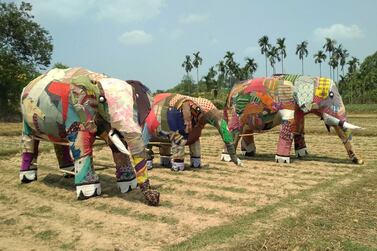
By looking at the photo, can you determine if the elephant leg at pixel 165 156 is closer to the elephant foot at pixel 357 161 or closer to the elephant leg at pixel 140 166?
the elephant leg at pixel 140 166

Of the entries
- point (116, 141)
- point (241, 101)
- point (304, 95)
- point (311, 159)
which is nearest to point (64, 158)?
point (116, 141)

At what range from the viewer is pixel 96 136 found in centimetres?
820

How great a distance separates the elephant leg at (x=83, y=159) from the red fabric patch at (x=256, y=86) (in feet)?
17.7

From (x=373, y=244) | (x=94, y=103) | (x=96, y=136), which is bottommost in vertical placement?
(x=373, y=244)

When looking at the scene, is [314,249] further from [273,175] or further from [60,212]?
→ [273,175]

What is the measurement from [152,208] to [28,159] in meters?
3.69

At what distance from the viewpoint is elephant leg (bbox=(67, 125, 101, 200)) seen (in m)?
7.82

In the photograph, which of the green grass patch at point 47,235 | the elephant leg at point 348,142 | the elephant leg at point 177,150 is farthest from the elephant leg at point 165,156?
the green grass patch at point 47,235

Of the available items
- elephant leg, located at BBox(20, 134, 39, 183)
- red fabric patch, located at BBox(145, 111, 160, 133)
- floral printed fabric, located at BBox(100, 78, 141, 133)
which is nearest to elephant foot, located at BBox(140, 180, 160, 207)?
floral printed fabric, located at BBox(100, 78, 141, 133)

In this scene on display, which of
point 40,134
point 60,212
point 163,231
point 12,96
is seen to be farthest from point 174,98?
point 12,96

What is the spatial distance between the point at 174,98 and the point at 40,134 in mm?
3019

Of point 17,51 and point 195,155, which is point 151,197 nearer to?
point 195,155

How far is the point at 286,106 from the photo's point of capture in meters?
11.6

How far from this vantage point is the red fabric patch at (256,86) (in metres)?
12.0
